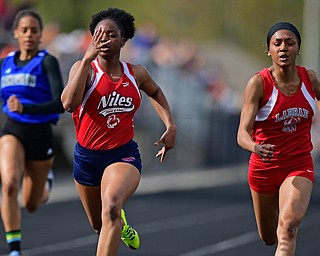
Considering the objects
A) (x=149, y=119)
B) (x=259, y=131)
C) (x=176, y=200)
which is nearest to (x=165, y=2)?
(x=149, y=119)

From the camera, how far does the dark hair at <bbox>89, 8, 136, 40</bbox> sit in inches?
360

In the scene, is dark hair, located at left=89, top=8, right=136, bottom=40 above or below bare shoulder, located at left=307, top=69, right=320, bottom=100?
above

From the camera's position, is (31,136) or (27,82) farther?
(31,136)

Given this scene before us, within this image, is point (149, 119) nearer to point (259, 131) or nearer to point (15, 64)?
point (15, 64)

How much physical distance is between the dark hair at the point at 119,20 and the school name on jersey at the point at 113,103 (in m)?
0.57

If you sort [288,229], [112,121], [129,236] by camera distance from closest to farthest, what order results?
[288,229]
[112,121]
[129,236]

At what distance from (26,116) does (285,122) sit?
134 inches

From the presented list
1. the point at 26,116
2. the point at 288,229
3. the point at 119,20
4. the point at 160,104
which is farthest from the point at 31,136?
the point at 288,229

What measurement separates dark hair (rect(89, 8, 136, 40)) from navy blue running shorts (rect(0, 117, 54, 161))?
2604mm

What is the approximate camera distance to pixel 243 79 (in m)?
45.7

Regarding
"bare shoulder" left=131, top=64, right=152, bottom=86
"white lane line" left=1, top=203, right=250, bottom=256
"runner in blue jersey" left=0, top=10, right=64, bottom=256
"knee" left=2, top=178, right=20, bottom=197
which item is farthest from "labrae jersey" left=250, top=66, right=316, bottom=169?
"white lane line" left=1, top=203, right=250, bottom=256

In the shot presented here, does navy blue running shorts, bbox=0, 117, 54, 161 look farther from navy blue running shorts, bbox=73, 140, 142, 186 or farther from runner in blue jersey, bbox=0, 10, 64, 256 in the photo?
navy blue running shorts, bbox=73, 140, 142, 186

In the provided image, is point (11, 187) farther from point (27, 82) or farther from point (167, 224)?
point (167, 224)

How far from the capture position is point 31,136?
11.6m
